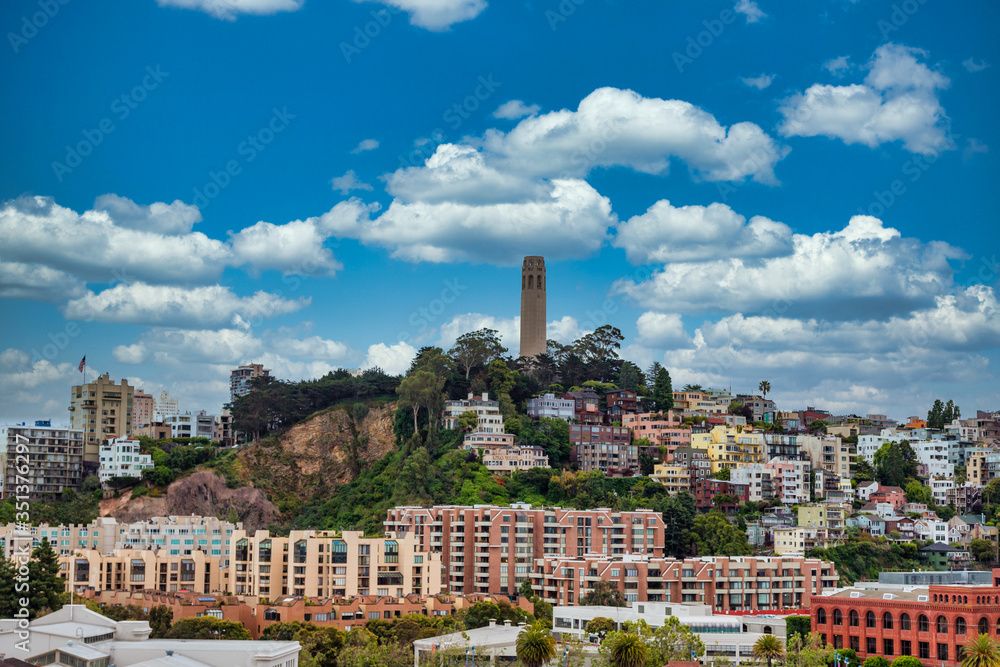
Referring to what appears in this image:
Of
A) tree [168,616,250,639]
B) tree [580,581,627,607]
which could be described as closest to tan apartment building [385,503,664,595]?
tree [580,581,627,607]

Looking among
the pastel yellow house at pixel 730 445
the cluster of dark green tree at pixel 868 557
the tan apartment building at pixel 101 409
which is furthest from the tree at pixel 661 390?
the tan apartment building at pixel 101 409

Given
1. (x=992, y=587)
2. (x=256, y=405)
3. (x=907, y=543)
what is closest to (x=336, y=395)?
(x=256, y=405)

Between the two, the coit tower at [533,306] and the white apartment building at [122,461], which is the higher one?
the coit tower at [533,306]

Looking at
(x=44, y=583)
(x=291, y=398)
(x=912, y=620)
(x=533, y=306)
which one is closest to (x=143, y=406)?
(x=291, y=398)

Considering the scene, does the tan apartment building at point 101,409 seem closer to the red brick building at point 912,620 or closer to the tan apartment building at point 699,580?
the tan apartment building at point 699,580

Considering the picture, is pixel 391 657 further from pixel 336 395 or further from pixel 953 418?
pixel 953 418

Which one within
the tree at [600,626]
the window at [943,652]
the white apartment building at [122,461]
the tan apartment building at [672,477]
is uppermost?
the white apartment building at [122,461]
